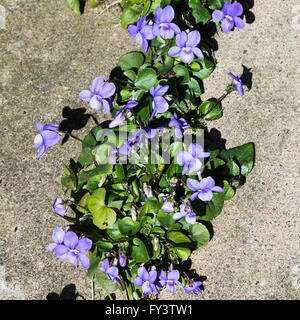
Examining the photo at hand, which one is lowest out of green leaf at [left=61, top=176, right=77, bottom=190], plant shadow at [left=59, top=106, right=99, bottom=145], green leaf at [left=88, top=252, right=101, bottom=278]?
green leaf at [left=88, top=252, right=101, bottom=278]

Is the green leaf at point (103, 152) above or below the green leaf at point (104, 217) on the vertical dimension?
above

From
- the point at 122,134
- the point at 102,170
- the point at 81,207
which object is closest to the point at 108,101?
the point at 122,134

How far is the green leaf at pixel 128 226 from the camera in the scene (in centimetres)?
276

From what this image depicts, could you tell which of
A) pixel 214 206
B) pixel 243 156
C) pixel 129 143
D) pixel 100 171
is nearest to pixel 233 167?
pixel 243 156

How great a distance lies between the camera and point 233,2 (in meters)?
3.02

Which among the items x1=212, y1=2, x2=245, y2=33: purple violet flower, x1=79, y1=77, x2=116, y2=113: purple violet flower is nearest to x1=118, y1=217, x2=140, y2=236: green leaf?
x1=79, y1=77, x2=116, y2=113: purple violet flower

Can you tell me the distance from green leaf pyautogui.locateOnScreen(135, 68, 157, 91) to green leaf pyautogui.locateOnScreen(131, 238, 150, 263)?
1.03 m

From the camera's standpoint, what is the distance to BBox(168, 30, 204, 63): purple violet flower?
274 centimetres

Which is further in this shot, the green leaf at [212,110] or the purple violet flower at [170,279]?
the green leaf at [212,110]

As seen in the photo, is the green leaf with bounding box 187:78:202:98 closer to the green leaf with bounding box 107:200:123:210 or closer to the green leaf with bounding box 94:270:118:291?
the green leaf with bounding box 107:200:123:210

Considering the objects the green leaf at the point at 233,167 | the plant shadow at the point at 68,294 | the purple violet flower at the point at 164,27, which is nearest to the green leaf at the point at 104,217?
the plant shadow at the point at 68,294

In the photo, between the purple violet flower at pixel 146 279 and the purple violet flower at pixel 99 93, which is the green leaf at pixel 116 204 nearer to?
the purple violet flower at pixel 146 279

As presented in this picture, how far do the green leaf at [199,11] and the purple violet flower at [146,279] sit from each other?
1.76 meters
